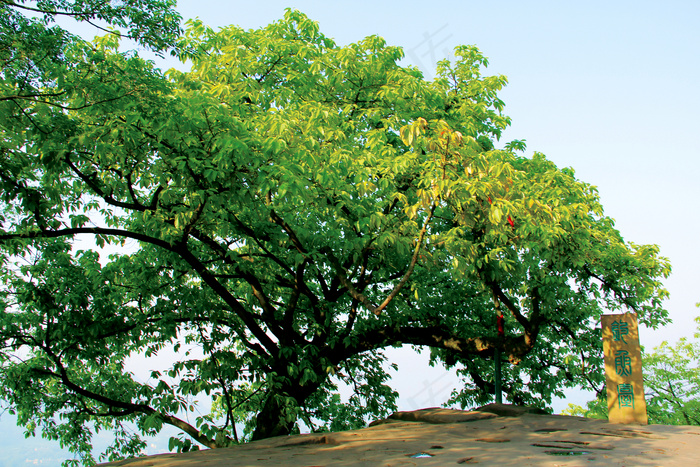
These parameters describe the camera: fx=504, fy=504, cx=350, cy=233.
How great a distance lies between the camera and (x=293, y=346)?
29.3 ft

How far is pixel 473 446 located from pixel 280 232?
4229mm

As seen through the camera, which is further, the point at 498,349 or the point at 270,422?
the point at 498,349

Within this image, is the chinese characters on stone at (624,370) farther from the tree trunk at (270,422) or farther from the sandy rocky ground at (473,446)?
the tree trunk at (270,422)

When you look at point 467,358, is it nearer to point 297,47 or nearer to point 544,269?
point 544,269

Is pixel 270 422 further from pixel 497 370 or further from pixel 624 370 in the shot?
pixel 624 370

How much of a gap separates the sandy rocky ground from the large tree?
0.97 meters

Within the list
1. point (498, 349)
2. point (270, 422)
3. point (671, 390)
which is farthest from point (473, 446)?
point (671, 390)

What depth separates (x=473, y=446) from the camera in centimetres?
624

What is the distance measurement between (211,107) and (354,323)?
19.3 ft

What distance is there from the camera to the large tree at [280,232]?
5.61 meters

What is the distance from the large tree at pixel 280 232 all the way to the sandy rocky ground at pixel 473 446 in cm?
97

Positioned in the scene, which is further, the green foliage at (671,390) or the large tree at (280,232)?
the green foliage at (671,390)

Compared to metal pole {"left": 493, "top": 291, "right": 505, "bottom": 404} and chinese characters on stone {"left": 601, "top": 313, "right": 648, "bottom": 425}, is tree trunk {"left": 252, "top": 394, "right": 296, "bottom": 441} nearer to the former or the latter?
metal pole {"left": 493, "top": 291, "right": 505, "bottom": 404}

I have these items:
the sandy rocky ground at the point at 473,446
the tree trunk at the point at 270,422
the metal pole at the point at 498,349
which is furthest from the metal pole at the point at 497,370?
the tree trunk at the point at 270,422
